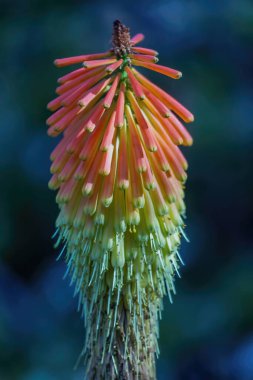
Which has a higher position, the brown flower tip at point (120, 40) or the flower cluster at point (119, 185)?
the brown flower tip at point (120, 40)

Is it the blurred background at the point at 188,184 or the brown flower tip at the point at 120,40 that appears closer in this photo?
the brown flower tip at the point at 120,40

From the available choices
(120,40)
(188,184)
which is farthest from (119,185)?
(188,184)

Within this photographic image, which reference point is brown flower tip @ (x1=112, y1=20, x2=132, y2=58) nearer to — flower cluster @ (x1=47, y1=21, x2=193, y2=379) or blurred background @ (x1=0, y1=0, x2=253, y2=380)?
flower cluster @ (x1=47, y1=21, x2=193, y2=379)

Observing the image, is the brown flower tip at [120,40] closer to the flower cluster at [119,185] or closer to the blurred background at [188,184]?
the flower cluster at [119,185]

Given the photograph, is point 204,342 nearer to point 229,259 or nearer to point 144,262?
point 229,259

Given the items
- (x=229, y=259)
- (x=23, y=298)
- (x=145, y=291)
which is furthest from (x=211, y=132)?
(x=145, y=291)

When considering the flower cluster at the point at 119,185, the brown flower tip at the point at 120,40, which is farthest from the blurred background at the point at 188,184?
the brown flower tip at the point at 120,40
